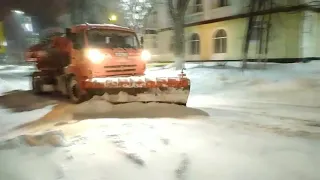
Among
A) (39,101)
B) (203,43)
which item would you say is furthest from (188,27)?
(39,101)

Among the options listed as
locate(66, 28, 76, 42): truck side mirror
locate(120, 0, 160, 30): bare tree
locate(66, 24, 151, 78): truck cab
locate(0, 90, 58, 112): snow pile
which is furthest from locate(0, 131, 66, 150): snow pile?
locate(120, 0, 160, 30): bare tree

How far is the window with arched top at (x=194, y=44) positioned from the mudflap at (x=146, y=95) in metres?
22.3

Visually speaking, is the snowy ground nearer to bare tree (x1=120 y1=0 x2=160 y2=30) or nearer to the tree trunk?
the tree trunk

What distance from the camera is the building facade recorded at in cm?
2253

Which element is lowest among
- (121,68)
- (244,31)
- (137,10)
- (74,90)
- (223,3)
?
(74,90)

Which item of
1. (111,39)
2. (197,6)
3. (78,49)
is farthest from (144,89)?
(197,6)

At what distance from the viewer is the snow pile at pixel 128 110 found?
342 inches

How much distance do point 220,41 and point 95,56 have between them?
20.0 meters

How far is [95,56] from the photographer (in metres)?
10.4

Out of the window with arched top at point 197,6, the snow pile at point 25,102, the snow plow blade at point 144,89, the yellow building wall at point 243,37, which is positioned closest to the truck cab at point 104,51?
the snow plow blade at point 144,89

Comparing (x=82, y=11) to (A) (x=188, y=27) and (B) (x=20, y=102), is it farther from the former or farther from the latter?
(B) (x=20, y=102)

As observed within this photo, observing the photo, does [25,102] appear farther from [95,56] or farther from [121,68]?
[121,68]

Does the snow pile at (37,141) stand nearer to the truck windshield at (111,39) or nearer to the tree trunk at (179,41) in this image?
the truck windshield at (111,39)

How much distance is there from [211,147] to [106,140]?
1792 millimetres
